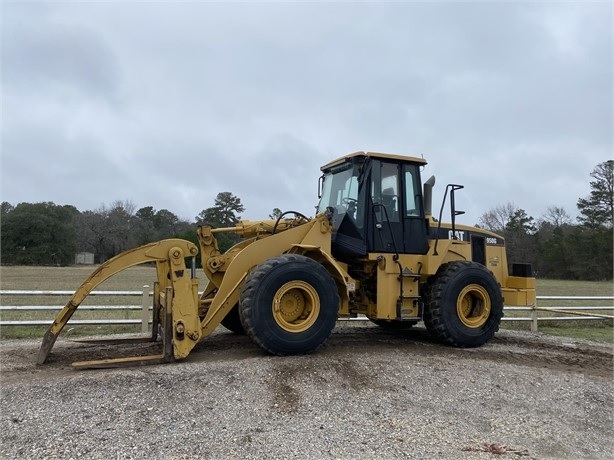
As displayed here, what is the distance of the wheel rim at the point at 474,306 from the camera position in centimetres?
832

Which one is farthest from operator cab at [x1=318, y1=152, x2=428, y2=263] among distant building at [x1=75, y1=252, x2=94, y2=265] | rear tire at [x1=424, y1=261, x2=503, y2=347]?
distant building at [x1=75, y1=252, x2=94, y2=265]

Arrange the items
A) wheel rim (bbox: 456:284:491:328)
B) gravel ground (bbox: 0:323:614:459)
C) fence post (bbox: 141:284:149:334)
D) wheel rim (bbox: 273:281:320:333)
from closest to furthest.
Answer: gravel ground (bbox: 0:323:614:459)
wheel rim (bbox: 273:281:320:333)
wheel rim (bbox: 456:284:491:328)
fence post (bbox: 141:284:149:334)

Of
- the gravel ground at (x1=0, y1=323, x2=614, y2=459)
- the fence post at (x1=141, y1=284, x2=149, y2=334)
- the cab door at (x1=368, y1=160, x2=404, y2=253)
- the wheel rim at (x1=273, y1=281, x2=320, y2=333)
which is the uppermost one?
the cab door at (x1=368, y1=160, x2=404, y2=253)

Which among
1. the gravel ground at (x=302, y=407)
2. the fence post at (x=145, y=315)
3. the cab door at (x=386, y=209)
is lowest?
the gravel ground at (x=302, y=407)

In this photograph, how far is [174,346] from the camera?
6387 millimetres

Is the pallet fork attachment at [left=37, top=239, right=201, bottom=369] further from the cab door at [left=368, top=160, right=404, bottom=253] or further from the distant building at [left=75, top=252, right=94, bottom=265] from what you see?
the distant building at [left=75, top=252, right=94, bottom=265]

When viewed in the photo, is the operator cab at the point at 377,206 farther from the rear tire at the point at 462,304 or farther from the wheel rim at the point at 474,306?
the wheel rim at the point at 474,306

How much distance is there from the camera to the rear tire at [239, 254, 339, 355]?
6.58 metres

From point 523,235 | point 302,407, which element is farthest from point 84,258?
point 302,407

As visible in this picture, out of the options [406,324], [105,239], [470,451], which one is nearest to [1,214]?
[105,239]

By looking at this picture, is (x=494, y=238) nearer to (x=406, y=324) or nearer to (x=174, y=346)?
(x=406, y=324)

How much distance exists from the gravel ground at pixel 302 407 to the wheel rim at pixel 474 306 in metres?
1.05

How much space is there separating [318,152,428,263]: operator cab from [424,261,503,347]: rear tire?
0.67 meters

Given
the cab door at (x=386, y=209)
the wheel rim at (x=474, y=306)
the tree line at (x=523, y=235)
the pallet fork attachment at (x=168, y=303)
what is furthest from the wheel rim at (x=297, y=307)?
the tree line at (x=523, y=235)
